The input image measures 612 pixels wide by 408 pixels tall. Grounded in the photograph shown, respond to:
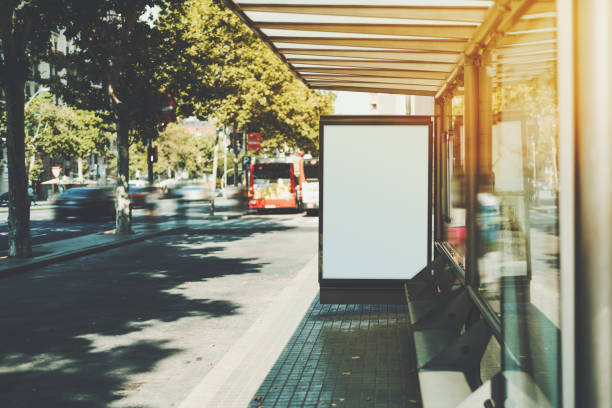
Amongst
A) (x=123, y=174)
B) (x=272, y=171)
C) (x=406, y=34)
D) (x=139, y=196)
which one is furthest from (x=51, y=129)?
(x=406, y=34)

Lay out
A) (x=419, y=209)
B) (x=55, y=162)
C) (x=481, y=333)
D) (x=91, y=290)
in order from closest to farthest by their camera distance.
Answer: (x=481, y=333)
(x=419, y=209)
(x=91, y=290)
(x=55, y=162)

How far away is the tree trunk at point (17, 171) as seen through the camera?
1348cm

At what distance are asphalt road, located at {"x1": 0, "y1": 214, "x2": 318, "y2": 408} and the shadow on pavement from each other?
1 centimetres

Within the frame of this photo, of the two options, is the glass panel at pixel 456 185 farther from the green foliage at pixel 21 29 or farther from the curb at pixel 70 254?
the green foliage at pixel 21 29

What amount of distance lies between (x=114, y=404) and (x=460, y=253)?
3.18 m

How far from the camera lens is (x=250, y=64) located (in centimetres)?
3731

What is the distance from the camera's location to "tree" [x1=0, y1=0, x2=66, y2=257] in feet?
43.5

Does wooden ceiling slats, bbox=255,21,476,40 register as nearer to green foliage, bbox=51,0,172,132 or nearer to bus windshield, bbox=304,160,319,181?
green foliage, bbox=51,0,172,132

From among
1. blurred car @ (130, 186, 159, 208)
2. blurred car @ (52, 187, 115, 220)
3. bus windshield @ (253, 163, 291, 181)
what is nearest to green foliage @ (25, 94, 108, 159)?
blurred car @ (130, 186, 159, 208)

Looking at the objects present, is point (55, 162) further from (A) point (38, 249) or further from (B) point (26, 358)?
(B) point (26, 358)

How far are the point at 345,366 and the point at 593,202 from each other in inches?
162

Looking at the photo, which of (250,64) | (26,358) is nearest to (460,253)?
(26,358)

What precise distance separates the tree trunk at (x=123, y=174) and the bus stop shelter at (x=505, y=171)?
40.0ft

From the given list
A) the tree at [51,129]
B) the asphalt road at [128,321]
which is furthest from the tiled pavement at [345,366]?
the tree at [51,129]
